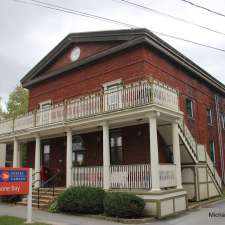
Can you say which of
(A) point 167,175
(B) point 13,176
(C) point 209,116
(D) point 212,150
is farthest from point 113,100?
(C) point 209,116

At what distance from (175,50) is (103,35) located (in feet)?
13.3

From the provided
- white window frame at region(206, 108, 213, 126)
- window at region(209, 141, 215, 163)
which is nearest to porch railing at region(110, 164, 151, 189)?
window at region(209, 141, 215, 163)

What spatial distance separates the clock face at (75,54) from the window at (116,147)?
5.99 meters

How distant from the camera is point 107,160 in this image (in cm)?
1256

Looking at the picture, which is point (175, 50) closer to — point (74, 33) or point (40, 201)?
point (74, 33)

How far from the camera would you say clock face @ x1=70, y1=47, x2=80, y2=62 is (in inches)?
738

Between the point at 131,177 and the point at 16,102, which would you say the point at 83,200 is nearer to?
the point at 131,177

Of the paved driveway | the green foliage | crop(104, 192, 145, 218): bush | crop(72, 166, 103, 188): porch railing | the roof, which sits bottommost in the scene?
the paved driveway

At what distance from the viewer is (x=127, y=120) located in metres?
12.4

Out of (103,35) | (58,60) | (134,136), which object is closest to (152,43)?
(103,35)

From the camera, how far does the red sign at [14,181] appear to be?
988 cm

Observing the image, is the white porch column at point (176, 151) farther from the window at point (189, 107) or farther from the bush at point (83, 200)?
the window at point (189, 107)

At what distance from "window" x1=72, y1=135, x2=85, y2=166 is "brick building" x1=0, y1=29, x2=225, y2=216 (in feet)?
0.19

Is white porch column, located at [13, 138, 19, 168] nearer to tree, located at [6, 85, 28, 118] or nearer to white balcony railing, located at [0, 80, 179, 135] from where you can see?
white balcony railing, located at [0, 80, 179, 135]
